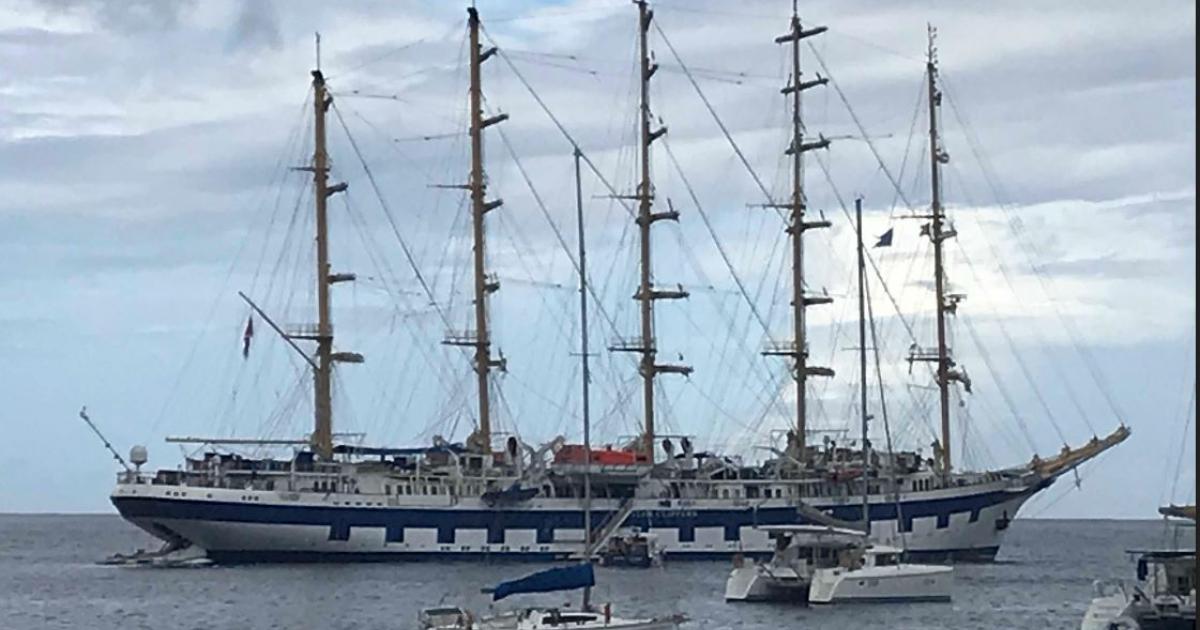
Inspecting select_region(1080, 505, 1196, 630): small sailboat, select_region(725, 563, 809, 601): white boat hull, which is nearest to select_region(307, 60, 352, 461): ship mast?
select_region(725, 563, 809, 601): white boat hull

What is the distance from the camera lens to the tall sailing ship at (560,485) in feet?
347

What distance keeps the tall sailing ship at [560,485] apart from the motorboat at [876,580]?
21.1 metres

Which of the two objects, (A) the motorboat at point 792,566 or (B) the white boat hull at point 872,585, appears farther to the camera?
(A) the motorboat at point 792,566

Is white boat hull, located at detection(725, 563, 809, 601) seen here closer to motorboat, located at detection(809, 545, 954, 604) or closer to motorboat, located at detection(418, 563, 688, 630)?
motorboat, located at detection(809, 545, 954, 604)

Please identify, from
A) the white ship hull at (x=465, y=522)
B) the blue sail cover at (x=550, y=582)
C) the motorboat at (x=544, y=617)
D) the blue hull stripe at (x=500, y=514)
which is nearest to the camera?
the motorboat at (x=544, y=617)

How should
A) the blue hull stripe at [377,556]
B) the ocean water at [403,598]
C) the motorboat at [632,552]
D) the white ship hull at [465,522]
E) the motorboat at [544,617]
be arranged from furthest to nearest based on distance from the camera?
the blue hull stripe at [377,556], the white ship hull at [465,522], the motorboat at [632,552], the ocean water at [403,598], the motorboat at [544,617]

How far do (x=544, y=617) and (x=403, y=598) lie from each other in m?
31.6

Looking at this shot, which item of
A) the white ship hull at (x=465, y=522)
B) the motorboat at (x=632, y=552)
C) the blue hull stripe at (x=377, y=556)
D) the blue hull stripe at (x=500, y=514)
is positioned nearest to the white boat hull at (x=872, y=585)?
the motorboat at (x=632, y=552)

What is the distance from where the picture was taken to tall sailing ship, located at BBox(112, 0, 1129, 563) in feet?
347

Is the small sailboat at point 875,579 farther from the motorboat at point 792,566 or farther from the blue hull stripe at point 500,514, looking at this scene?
the blue hull stripe at point 500,514

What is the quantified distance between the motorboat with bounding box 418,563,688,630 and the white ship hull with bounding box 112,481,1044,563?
1813 inches

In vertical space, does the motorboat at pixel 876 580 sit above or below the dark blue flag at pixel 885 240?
below

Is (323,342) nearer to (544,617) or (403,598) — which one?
(403,598)

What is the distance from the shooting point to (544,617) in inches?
2248
